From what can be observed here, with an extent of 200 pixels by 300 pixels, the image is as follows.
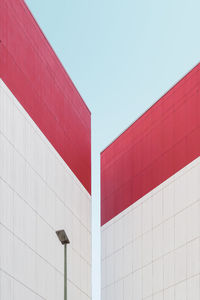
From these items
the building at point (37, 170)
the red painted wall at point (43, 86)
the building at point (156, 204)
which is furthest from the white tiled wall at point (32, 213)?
the building at point (156, 204)

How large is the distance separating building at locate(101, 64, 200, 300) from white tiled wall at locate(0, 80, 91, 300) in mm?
4467

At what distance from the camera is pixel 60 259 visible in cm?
3669

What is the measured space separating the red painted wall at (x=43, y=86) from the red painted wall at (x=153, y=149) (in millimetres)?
3071

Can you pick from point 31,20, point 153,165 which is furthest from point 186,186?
point 31,20

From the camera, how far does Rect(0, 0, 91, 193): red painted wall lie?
106ft

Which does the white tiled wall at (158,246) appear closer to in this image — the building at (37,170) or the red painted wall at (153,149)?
the red painted wall at (153,149)

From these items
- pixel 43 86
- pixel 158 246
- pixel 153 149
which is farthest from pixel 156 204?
pixel 43 86

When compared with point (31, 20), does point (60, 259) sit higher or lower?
lower

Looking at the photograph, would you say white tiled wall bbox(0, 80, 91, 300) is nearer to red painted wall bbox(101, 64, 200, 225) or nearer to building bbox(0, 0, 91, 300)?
building bbox(0, 0, 91, 300)

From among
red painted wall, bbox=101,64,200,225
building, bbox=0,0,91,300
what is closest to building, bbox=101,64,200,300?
red painted wall, bbox=101,64,200,225

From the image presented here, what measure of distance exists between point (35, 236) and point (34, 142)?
417 centimetres

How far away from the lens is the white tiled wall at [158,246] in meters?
39.2

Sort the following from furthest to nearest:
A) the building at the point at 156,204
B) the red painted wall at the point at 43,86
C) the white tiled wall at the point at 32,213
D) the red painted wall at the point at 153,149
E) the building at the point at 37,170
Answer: the red painted wall at the point at 153,149
the building at the point at 156,204
the red painted wall at the point at 43,86
the building at the point at 37,170
the white tiled wall at the point at 32,213

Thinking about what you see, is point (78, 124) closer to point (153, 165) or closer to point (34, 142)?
point (153, 165)
